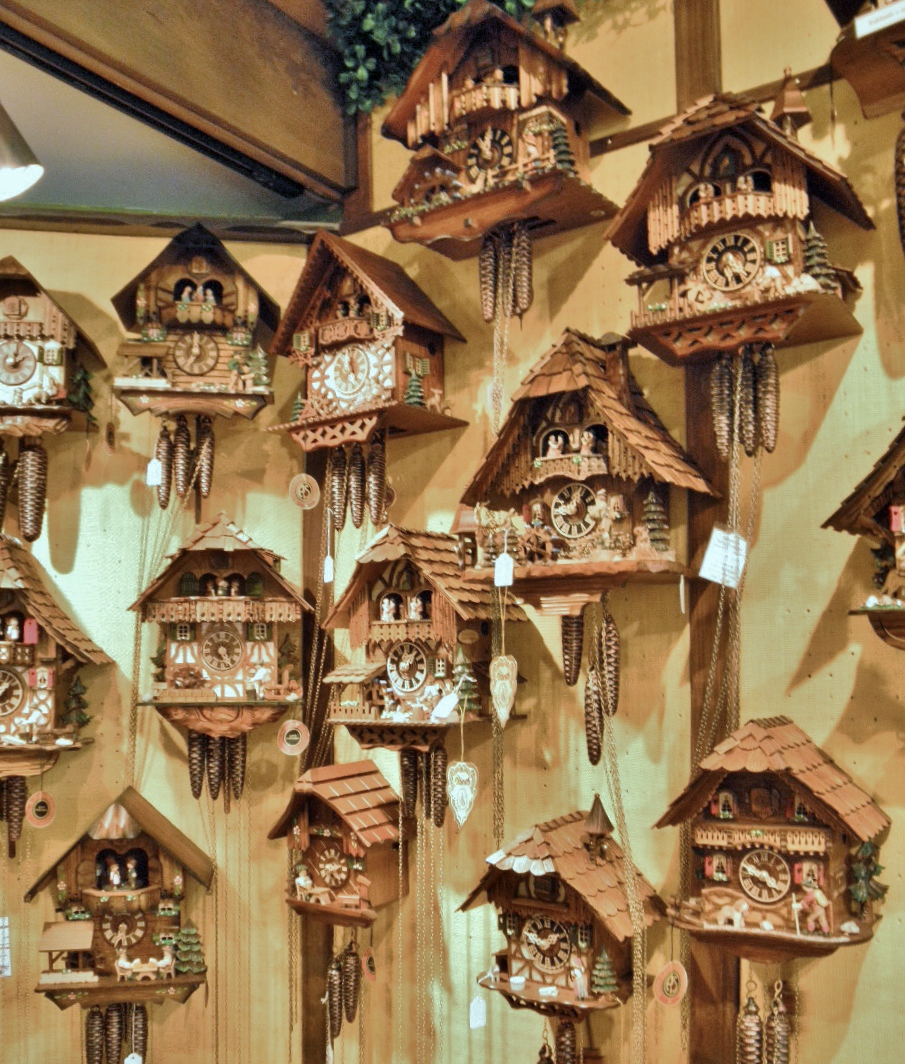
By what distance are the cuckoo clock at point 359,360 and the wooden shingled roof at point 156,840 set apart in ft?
3.51

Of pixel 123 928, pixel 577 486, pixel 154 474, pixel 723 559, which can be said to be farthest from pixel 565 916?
pixel 154 474

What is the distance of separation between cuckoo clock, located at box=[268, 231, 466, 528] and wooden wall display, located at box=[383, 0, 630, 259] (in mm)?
→ 216

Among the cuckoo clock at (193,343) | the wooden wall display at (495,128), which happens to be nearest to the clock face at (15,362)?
the cuckoo clock at (193,343)

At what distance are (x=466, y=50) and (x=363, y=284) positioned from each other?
2.38 ft

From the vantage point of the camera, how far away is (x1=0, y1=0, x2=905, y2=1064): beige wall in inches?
113

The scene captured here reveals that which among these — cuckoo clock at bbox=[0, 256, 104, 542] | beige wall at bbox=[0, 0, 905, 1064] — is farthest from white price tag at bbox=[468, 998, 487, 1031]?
cuckoo clock at bbox=[0, 256, 104, 542]

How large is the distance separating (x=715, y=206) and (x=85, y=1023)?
9.96ft

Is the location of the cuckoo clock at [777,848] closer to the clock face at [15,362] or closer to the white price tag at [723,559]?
the white price tag at [723,559]

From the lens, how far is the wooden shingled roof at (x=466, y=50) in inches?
124

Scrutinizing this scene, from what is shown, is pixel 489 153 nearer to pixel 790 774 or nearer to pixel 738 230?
pixel 738 230

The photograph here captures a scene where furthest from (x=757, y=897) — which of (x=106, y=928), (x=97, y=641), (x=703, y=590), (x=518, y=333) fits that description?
(x=97, y=641)

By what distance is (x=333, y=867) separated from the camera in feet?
11.4

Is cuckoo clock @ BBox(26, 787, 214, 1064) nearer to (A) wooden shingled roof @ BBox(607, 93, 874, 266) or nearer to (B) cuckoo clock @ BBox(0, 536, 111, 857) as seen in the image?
(B) cuckoo clock @ BBox(0, 536, 111, 857)

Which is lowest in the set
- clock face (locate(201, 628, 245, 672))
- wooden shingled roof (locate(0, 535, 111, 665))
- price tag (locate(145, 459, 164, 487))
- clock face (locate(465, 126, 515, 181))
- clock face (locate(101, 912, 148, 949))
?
clock face (locate(101, 912, 148, 949))
